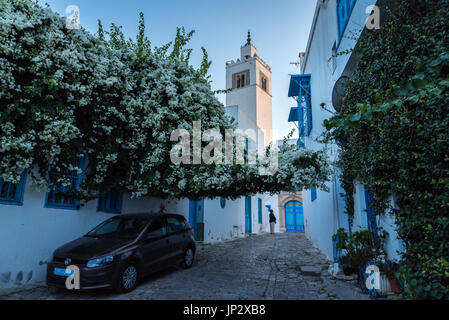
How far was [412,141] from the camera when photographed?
162 inches

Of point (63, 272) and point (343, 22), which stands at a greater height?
point (343, 22)

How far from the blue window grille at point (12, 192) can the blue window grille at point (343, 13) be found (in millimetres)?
8227

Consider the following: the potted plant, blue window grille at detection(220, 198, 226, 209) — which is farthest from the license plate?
blue window grille at detection(220, 198, 226, 209)

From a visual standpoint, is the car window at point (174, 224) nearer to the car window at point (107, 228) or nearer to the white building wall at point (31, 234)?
the car window at point (107, 228)

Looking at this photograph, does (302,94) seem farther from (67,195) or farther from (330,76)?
(67,195)

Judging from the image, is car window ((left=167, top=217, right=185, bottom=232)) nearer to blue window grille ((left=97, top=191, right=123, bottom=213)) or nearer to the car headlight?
blue window grille ((left=97, top=191, right=123, bottom=213))

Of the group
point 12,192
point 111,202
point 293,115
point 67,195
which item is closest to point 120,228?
point 67,195

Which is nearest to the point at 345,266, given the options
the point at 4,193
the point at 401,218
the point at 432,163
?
the point at 401,218

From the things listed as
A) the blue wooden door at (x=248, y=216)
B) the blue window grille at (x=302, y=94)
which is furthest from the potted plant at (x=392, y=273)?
the blue wooden door at (x=248, y=216)

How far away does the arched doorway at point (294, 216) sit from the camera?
2782 centimetres

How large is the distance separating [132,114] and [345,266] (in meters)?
6.30

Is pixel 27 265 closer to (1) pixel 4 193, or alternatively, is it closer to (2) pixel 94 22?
(1) pixel 4 193

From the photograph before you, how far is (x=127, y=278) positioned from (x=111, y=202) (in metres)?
3.52
